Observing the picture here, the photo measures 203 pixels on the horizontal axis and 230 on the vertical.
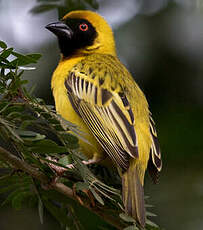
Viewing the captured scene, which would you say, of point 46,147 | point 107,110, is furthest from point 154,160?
point 46,147

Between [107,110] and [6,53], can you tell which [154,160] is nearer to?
[107,110]

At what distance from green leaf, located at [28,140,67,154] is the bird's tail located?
522 mm

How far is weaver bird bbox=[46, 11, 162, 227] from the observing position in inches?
116

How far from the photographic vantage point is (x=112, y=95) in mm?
3479

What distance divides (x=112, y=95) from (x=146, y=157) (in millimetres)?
563

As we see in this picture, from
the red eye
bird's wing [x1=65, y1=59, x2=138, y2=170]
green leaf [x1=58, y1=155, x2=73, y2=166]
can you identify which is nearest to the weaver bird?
bird's wing [x1=65, y1=59, x2=138, y2=170]

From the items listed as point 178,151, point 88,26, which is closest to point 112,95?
point 178,151

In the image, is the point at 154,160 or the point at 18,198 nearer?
the point at 18,198

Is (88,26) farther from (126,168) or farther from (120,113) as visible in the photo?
(126,168)

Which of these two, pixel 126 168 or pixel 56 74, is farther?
pixel 56 74

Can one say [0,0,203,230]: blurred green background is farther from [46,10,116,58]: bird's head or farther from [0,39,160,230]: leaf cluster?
[0,39,160,230]: leaf cluster

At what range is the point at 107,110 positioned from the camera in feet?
11.0

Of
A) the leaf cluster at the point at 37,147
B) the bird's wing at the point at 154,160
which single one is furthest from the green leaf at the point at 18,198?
the bird's wing at the point at 154,160

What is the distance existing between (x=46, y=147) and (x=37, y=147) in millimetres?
36
